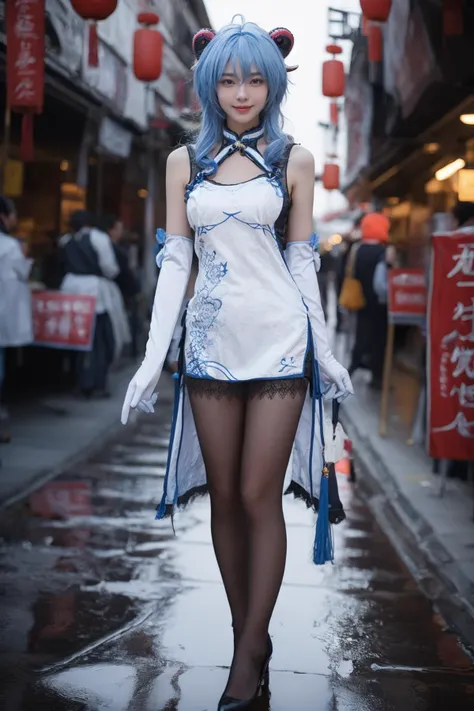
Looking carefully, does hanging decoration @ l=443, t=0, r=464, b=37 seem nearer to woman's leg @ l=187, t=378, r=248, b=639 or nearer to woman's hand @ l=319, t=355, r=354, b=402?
woman's hand @ l=319, t=355, r=354, b=402

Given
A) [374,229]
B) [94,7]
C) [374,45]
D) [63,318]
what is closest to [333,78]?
[374,45]

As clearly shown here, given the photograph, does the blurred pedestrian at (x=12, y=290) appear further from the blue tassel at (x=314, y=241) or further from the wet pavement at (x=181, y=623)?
the blue tassel at (x=314, y=241)

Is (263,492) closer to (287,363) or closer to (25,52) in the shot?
(287,363)

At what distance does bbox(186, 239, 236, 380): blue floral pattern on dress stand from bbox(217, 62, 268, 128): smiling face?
0.44 m

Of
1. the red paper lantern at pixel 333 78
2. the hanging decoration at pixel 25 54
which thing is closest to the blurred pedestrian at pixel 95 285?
the hanging decoration at pixel 25 54

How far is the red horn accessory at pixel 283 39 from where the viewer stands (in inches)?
142

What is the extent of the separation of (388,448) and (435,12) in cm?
379

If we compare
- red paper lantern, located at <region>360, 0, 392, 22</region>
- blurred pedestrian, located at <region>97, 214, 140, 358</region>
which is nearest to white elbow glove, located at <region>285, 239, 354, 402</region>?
red paper lantern, located at <region>360, 0, 392, 22</region>

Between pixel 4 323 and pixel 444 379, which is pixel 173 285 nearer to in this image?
pixel 444 379

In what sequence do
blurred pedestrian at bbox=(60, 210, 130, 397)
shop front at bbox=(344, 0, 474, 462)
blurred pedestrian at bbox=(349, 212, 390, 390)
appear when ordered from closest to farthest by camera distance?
shop front at bbox=(344, 0, 474, 462), blurred pedestrian at bbox=(60, 210, 130, 397), blurred pedestrian at bbox=(349, 212, 390, 390)

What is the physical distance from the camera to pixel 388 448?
916 centimetres

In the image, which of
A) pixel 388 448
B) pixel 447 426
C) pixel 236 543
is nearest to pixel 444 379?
pixel 447 426

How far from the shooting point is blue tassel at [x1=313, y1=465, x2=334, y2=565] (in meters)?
3.71

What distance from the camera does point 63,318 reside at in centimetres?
1050
